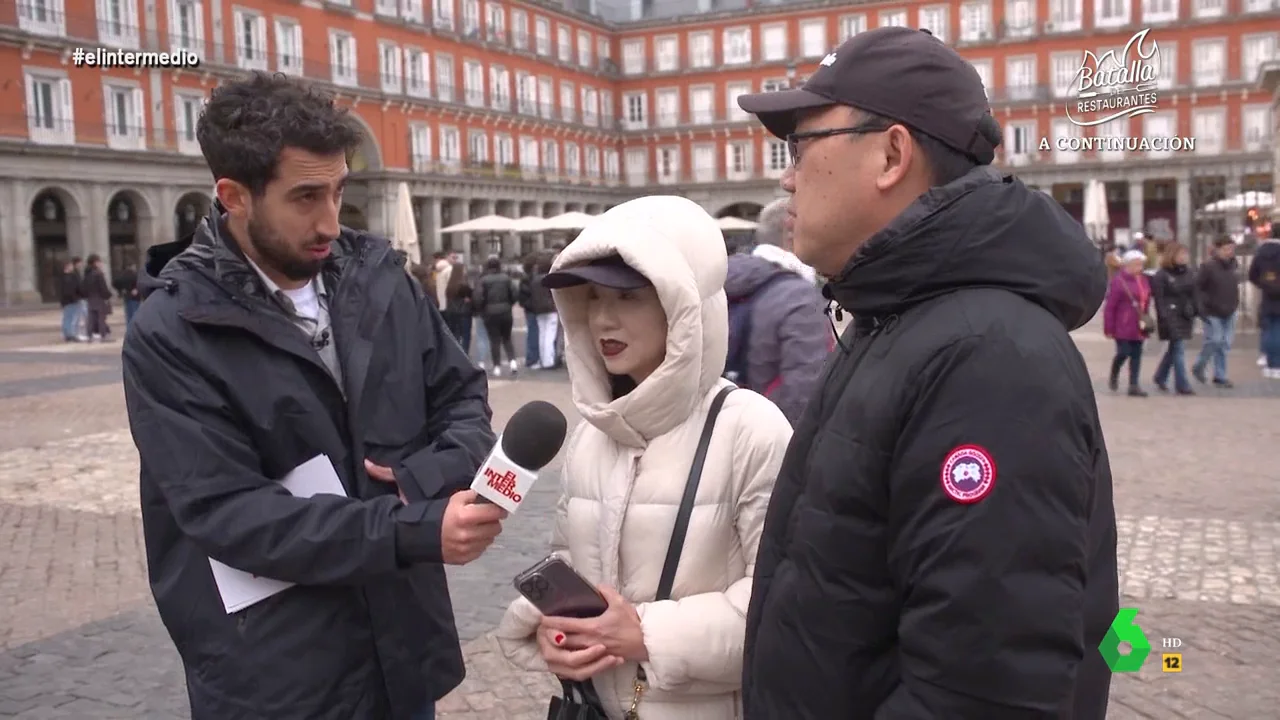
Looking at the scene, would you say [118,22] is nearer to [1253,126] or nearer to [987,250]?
[987,250]

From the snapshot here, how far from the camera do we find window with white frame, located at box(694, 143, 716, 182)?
56.4 m

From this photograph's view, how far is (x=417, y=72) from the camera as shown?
4434 cm

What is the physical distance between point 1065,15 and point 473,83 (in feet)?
87.7

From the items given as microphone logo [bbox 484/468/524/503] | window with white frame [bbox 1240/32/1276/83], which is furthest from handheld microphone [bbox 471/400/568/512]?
window with white frame [bbox 1240/32/1276/83]

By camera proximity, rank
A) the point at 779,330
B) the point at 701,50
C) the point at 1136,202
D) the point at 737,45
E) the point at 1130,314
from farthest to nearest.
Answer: the point at 701,50, the point at 737,45, the point at 1136,202, the point at 1130,314, the point at 779,330

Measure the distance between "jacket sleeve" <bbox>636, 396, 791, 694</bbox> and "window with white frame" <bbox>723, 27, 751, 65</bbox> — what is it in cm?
5530

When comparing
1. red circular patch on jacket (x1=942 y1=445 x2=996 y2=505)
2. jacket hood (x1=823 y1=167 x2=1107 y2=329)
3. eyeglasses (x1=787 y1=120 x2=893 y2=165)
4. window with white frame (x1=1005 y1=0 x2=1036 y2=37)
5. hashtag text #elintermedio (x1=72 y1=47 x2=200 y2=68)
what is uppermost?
window with white frame (x1=1005 y1=0 x2=1036 y2=37)

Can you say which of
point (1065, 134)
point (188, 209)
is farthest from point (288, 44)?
point (1065, 134)

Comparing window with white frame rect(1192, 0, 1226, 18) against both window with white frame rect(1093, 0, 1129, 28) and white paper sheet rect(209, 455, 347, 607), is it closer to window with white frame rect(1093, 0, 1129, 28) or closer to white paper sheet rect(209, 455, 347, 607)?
window with white frame rect(1093, 0, 1129, 28)

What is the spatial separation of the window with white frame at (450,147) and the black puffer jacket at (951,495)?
45640mm

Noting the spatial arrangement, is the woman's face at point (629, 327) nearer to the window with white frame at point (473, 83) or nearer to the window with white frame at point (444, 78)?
the window with white frame at point (444, 78)

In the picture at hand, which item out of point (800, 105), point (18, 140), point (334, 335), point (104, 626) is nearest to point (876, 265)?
point (800, 105)

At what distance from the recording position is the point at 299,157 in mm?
2156

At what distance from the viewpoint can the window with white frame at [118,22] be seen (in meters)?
31.9
